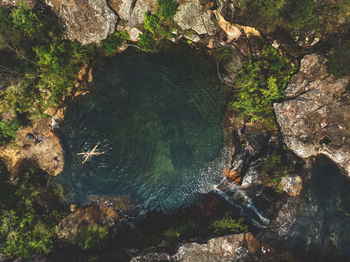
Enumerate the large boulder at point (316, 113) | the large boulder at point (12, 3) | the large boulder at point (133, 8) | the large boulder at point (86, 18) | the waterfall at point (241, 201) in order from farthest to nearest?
the large boulder at point (133, 8), the large boulder at point (86, 18), the waterfall at point (241, 201), the large boulder at point (12, 3), the large boulder at point (316, 113)

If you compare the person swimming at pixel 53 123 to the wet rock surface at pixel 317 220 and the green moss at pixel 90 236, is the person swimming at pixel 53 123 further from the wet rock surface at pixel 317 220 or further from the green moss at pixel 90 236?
the wet rock surface at pixel 317 220

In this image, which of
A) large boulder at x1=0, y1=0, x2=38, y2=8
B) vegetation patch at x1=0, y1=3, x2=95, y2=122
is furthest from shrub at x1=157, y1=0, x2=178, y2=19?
large boulder at x1=0, y1=0, x2=38, y2=8

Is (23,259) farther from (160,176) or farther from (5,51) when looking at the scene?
(5,51)

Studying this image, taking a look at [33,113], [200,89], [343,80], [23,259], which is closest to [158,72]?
[200,89]

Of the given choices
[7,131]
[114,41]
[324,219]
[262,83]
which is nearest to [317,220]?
[324,219]

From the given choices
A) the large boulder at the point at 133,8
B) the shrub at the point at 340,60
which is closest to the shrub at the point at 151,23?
the large boulder at the point at 133,8

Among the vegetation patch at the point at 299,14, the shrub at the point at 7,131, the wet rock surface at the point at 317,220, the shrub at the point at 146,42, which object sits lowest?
the shrub at the point at 7,131

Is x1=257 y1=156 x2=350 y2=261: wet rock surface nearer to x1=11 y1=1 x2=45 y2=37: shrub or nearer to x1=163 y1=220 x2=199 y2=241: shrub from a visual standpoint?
x1=163 y1=220 x2=199 y2=241: shrub
